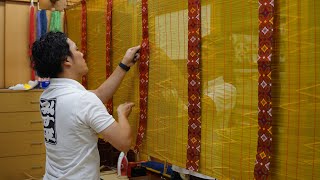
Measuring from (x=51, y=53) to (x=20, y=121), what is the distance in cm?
178

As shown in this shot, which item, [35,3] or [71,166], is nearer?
[71,166]

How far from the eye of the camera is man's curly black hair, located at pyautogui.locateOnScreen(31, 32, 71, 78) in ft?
5.19

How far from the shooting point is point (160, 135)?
5.89ft

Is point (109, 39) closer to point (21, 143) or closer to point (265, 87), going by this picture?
point (265, 87)

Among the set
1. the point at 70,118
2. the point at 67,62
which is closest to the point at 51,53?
the point at 67,62

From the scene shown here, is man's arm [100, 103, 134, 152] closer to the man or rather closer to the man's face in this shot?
the man

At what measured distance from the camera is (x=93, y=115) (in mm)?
1474

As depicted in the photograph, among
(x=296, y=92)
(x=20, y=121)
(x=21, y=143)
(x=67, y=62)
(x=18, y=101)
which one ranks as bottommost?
(x=21, y=143)

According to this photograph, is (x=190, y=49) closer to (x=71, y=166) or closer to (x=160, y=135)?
(x=160, y=135)

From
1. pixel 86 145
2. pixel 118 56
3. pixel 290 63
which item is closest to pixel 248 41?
pixel 290 63

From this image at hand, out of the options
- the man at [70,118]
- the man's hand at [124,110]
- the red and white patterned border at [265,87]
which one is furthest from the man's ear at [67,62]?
the red and white patterned border at [265,87]

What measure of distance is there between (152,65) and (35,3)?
2099 millimetres

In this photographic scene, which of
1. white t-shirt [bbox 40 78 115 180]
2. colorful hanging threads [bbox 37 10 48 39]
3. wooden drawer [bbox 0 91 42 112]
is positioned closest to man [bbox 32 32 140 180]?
white t-shirt [bbox 40 78 115 180]

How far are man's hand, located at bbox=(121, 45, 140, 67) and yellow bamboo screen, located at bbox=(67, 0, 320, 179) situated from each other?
8 cm
